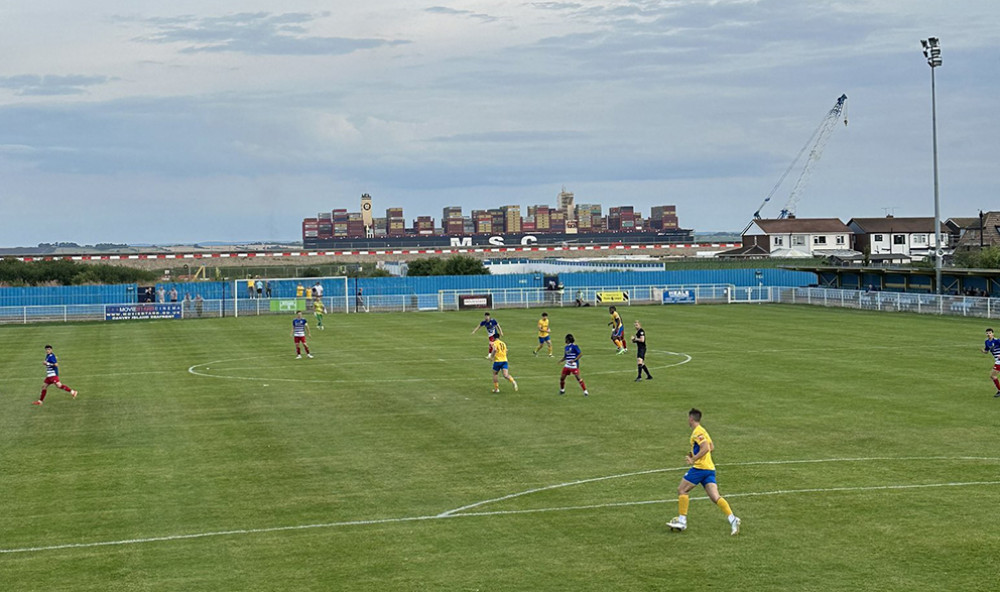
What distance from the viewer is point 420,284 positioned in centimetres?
9275

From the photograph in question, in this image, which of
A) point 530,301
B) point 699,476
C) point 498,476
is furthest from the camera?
point 530,301

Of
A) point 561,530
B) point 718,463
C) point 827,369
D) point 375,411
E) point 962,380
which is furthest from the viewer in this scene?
point 827,369

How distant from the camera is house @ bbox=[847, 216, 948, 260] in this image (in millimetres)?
141750

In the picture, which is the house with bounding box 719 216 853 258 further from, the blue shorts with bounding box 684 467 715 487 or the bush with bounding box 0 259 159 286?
the blue shorts with bounding box 684 467 715 487

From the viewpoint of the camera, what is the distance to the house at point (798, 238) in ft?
473

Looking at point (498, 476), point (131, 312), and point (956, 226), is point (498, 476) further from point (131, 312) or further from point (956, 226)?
point (956, 226)

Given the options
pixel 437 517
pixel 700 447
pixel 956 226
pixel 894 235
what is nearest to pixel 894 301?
pixel 700 447

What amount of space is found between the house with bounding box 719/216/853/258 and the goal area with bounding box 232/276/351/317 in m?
69.0

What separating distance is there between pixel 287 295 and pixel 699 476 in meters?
76.4

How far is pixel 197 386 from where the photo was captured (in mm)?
36000

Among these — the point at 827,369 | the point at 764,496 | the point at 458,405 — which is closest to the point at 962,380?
the point at 827,369

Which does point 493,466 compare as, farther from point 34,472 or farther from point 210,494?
point 34,472

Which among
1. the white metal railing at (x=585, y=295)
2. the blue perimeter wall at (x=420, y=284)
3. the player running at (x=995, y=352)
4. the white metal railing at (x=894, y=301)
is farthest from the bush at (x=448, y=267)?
the player running at (x=995, y=352)

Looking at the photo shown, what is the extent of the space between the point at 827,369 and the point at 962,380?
4721mm
